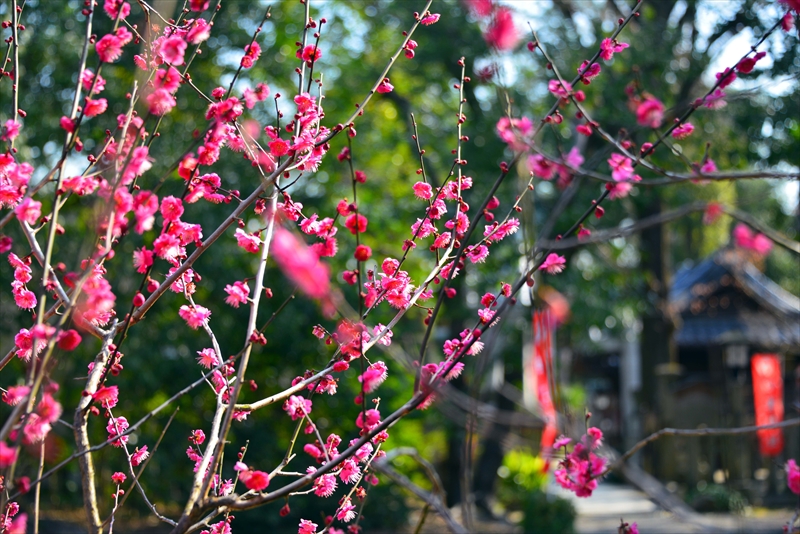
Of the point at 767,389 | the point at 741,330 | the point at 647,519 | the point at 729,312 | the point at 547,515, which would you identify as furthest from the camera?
the point at 729,312

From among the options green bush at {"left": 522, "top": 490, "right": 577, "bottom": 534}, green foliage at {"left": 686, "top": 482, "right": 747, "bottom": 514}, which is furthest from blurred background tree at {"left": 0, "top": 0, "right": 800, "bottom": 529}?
green foliage at {"left": 686, "top": 482, "right": 747, "bottom": 514}

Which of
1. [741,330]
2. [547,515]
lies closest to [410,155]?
[547,515]

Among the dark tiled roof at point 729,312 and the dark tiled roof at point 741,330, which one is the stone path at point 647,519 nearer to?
the dark tiled roof at point 741,330

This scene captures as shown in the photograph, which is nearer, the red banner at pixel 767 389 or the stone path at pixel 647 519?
the stone path at pixel 647 519

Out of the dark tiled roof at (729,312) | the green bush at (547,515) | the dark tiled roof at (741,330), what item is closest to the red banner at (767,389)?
the dark tiled roof at (741,330)

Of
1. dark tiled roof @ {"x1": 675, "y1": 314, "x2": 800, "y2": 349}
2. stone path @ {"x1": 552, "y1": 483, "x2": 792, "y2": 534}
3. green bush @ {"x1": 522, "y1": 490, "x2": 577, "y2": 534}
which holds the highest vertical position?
dark tiled roof @ {"x1": 675, "y1": 314, "x2": 800, "y2": 349}

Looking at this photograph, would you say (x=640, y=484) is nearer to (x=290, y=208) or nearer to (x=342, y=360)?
(x=342, y=360)

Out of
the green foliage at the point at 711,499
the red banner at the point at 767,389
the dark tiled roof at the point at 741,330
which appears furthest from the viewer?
the dark tiled roof at the point at 741,330

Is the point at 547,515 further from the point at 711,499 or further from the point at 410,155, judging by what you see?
the point at 410,155

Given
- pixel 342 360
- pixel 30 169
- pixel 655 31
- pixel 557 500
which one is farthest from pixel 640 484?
pixel 655 31

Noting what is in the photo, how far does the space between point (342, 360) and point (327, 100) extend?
8.89 metres

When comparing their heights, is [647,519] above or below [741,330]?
below

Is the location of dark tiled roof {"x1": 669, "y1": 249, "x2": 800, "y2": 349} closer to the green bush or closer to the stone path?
the stone path

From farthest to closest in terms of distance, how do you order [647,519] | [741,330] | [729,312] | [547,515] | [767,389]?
[729,312] → [741,330] → [767,389] → [647,519] → [547,515]
